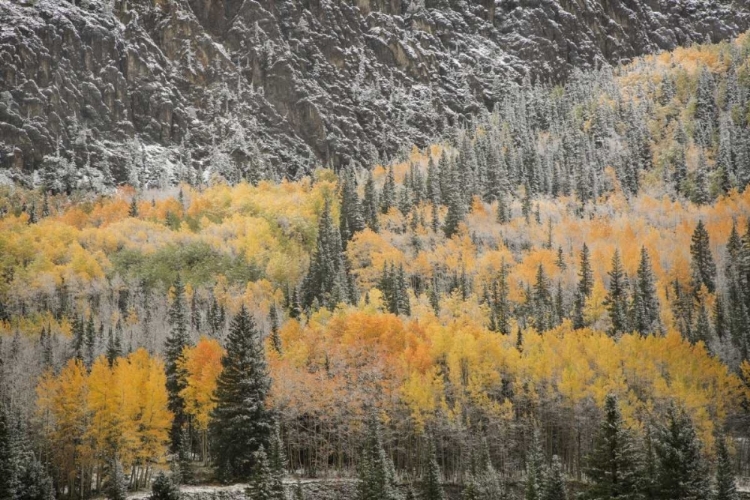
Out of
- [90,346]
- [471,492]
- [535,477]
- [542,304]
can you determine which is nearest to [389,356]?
[471,492]

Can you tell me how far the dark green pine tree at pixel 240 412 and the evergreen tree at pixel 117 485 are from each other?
8.34 meters

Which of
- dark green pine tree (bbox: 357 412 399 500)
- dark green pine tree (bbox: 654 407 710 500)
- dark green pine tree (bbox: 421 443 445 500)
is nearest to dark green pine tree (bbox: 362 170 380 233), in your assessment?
dark green pine tree (bbox: 357 412 399 500)

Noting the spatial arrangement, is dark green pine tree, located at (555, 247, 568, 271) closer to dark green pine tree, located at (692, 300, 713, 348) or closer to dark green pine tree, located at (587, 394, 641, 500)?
dark green pine tree, located at (692, 300, 713, 348)

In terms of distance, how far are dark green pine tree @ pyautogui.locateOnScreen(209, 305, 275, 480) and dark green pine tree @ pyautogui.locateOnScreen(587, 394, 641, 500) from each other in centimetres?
3417

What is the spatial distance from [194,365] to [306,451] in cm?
1537

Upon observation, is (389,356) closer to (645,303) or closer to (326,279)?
(326,279)

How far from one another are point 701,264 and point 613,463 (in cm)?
11345

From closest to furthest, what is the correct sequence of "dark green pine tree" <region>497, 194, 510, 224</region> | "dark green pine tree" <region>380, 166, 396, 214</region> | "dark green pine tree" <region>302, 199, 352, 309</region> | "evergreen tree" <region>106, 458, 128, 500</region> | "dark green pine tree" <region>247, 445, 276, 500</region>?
"dark green pine tree" <region>247, 445, 276, 500</region>, "evergreen tree" <region>106, 458, 128, 500</region>, "dark green pine tree" <region>302, 199, 352, 309</region>, "dark green pine tree" <region>380, 166, 396, 214</region>, "dark green pine tree" <region>497, 194, 510, 224</region>

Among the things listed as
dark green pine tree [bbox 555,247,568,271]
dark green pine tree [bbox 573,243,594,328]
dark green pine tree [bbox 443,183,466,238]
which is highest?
dark green pine tree [bbox 443,183,466,238]

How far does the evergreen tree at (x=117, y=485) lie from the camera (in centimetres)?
6731

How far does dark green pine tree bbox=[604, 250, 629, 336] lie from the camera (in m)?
125

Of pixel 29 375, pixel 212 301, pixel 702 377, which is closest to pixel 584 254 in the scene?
pixel 702 377

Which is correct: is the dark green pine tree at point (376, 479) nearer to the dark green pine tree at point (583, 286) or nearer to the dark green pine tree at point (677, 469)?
the dark green pine tree at point (677, 469)

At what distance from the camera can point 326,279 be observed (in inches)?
5655
